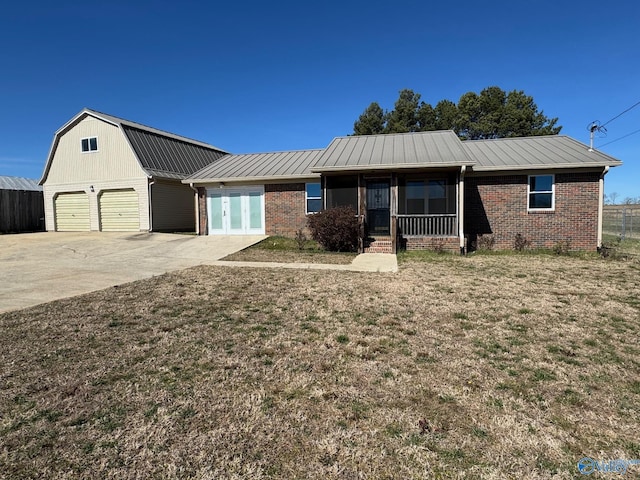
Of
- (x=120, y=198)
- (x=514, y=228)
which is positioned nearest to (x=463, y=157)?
(x=514, y=228)

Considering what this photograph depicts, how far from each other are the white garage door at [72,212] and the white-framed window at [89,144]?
2345mm

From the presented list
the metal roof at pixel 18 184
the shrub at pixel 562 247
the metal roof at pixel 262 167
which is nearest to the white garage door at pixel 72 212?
the metal roof at pixel 262 167

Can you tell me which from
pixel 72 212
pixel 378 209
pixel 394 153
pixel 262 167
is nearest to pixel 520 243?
pixel 378 209

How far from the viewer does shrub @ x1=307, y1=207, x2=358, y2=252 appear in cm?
1248

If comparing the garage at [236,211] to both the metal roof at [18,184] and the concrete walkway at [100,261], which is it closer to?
the concrete walkway at [100,261]

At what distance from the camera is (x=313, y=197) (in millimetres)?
15180

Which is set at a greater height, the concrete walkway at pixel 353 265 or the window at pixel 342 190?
the window at pixel 342 190

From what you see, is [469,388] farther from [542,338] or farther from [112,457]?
[112,457]

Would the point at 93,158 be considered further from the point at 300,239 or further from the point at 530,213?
the point at 530,213

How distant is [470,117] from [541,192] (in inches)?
791

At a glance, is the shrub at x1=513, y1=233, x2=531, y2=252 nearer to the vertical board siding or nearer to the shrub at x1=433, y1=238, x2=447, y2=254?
the shrub at x1=433, y1=238, x2=447, y2=254

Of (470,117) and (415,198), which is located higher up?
(470,117)

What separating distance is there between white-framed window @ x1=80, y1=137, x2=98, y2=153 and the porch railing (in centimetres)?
1607

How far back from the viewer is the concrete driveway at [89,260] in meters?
7.07
